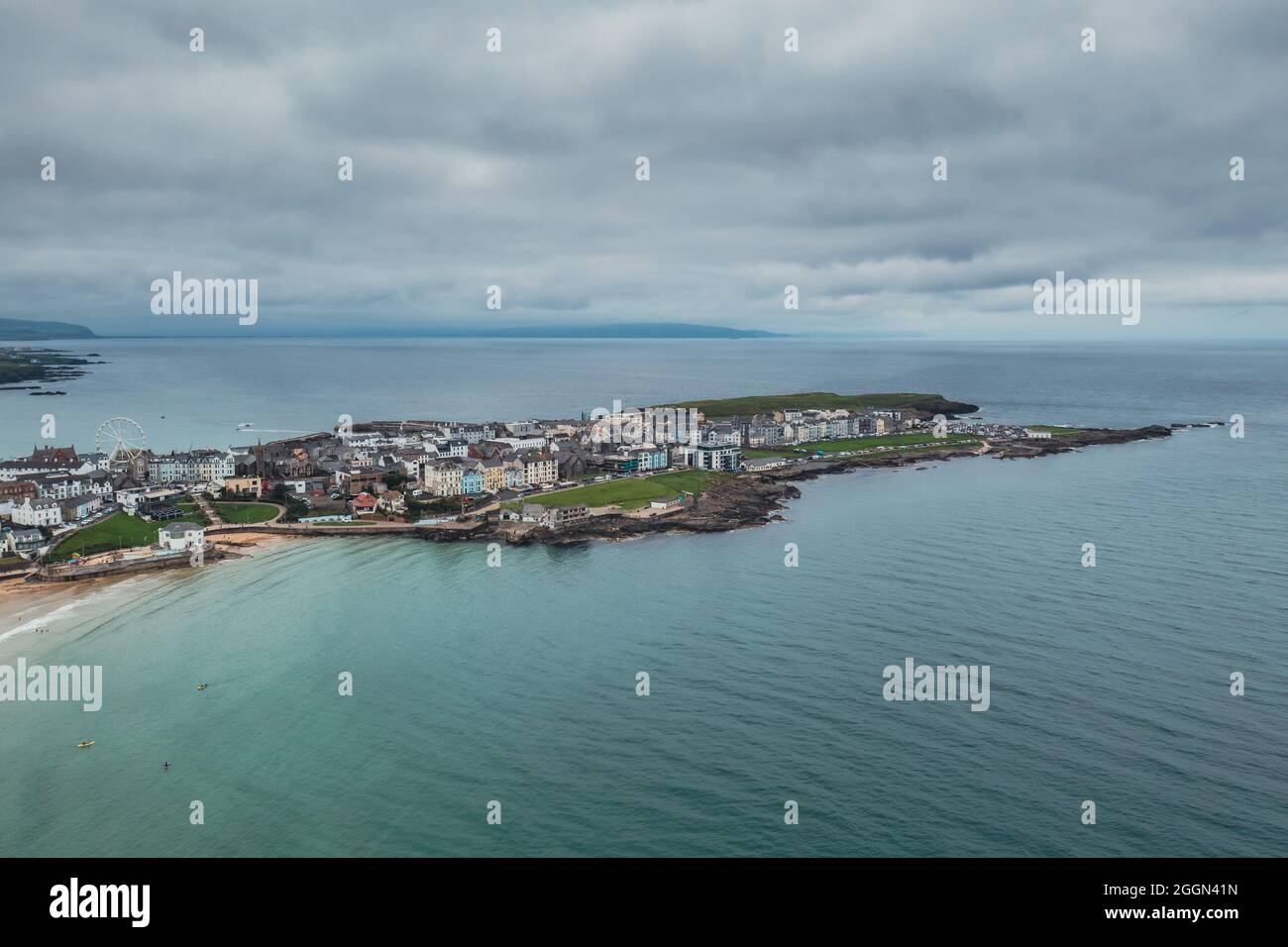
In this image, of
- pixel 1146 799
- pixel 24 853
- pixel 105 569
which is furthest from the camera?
pixel 105 569

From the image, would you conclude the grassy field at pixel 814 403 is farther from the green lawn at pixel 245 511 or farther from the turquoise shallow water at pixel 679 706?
the turquoise shallow water at pixel 679 706

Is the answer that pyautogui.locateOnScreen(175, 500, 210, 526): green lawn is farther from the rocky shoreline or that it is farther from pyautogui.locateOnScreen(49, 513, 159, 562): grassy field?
the rocky shoreline

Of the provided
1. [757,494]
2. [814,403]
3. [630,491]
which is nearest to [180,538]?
[630,491]

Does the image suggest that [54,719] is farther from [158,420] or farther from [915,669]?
[158,420]

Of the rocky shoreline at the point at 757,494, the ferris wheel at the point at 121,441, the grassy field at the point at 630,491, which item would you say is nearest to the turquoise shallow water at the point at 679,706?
the rocky shoreline at the point at 757,494

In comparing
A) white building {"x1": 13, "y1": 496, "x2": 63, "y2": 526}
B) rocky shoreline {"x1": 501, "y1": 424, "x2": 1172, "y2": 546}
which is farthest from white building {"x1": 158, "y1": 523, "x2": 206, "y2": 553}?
rocky shoreline {"x1": 501, "y1": 424, "x2": 1172, "y2": 546}

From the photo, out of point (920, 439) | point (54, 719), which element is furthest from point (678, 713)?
point (920, 439)
